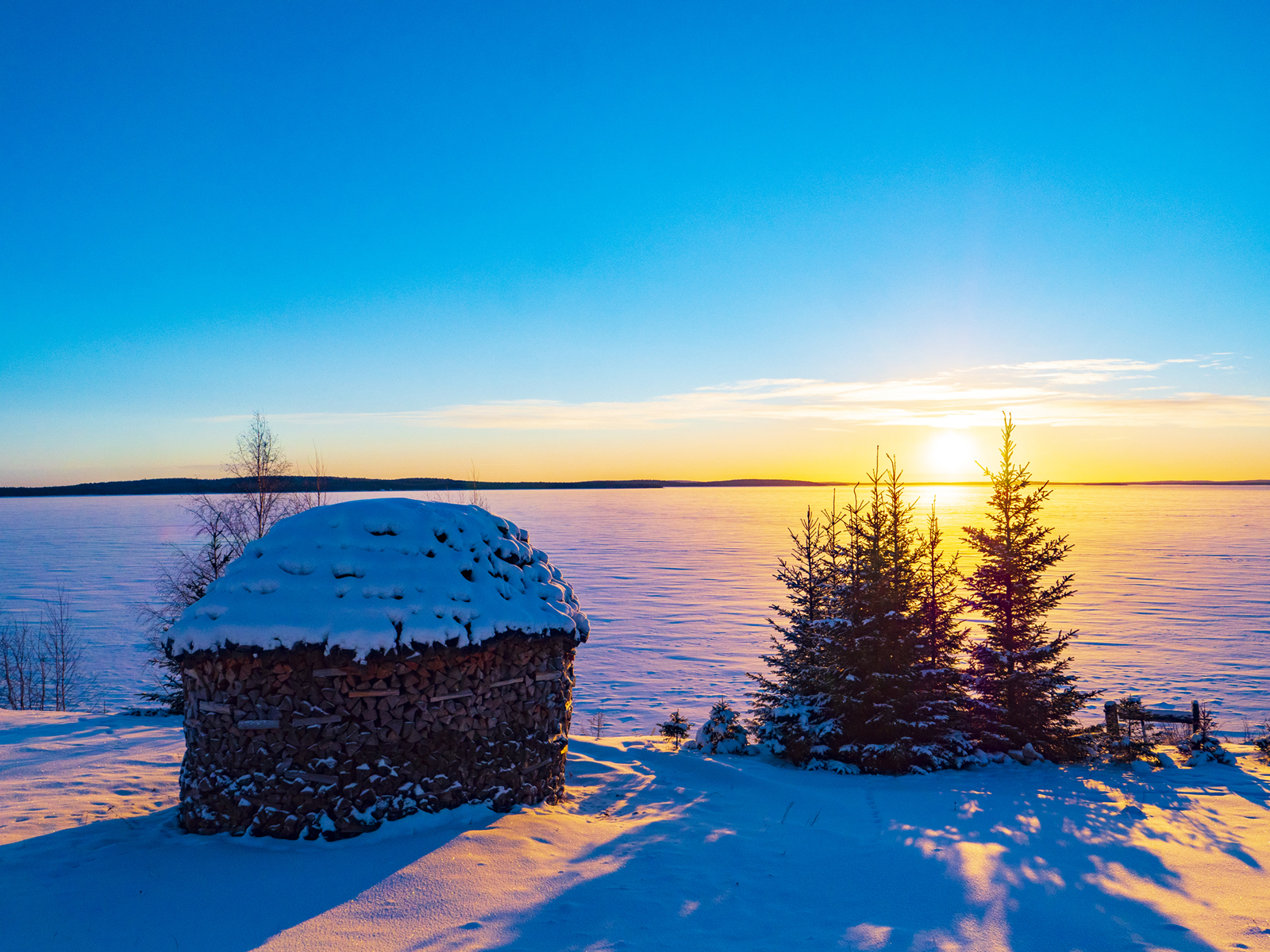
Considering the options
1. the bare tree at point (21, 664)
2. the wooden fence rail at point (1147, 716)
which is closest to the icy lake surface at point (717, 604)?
the bare tree at point (21, 664)

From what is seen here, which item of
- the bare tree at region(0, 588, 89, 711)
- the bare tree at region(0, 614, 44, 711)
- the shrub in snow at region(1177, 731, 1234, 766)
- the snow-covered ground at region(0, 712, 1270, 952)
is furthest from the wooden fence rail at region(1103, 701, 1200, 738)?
the bare tree at region(0, 614, 44, 711)

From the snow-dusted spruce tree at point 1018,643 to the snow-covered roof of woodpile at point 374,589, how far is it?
920 cm

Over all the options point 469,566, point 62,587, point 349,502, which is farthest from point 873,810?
point 62,587

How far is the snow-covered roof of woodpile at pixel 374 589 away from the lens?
712 centimetres

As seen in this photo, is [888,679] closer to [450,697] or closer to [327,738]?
[450,697]

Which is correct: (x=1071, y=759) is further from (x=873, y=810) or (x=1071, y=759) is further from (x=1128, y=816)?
(x=873, y=810)

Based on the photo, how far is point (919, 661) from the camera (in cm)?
1339

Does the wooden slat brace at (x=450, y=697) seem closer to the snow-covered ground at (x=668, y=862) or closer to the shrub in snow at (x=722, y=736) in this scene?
the snow-covered ground at (x=668, y=862)

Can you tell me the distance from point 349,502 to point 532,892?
4.60 metres

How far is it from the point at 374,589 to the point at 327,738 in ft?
4.86

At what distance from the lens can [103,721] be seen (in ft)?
47.9

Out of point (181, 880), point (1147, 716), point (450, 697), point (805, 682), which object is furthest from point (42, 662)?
point (1147, 716)

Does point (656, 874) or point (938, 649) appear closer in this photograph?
point (656, 874)

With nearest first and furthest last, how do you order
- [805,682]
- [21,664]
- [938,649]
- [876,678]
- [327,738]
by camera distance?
1. [327,738]
2. [876,678]
3. [938,649]
4. [805,682]
5. [21,664]
